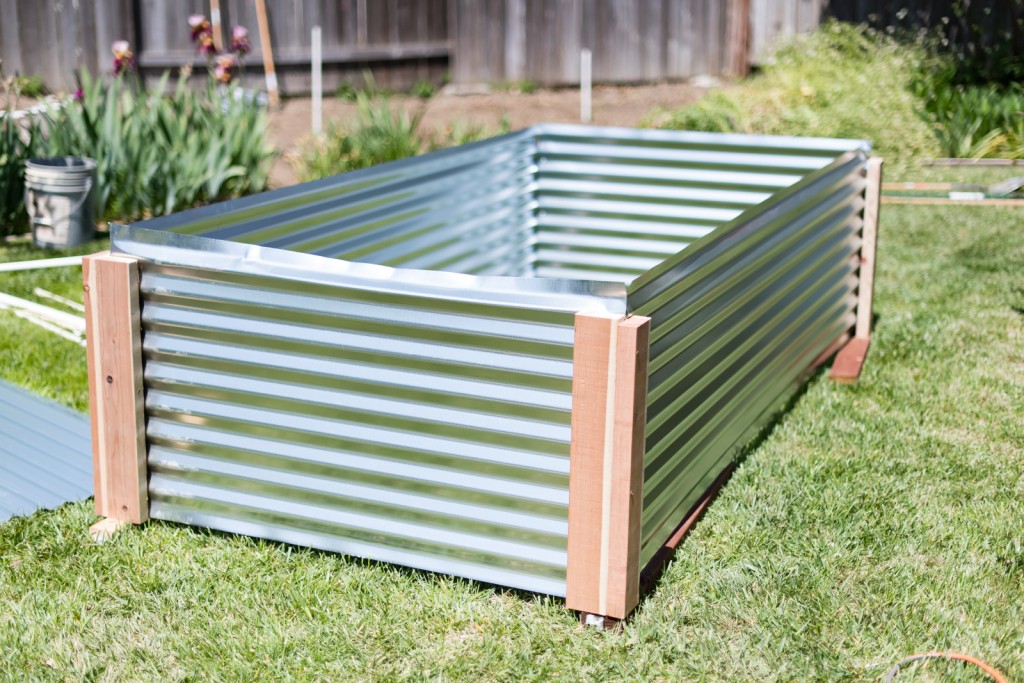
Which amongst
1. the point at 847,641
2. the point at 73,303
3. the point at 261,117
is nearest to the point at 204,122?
the point at 261,117

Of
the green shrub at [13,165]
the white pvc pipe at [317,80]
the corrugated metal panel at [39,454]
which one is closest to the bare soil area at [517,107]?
the white pvc pipe at [317,80]

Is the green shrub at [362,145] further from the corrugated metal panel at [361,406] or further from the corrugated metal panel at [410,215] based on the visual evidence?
the corrugated metal panel at [361,406]

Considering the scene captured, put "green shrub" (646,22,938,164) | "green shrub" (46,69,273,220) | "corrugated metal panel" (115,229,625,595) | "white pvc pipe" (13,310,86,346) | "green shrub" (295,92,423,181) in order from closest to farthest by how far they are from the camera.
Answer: "corrugated metal panel" (115,229,625,595), "white pvc pipe" (13,310,86,346), "green shrub" (46,69,273,220), "green shrub" (295,92,423,181), "green shrub" (646,22,938,164)

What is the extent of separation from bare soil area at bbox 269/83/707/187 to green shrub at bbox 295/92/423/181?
2840 mm

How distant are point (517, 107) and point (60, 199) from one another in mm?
6822

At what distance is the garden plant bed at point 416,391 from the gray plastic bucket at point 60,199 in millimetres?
3501

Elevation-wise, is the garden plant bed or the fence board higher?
the fence board

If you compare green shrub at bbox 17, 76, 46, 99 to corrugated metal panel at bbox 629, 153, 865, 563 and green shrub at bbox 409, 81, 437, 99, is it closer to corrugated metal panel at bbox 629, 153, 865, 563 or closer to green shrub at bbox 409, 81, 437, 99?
green shrub at bbox 409, 81, 437, 99

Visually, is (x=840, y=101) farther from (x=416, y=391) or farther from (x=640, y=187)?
(x=416, y=391)

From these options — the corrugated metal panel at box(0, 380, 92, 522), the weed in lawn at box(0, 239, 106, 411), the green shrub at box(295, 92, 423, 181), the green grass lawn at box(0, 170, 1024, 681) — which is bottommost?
the green grass lawn at box(0, 170, 1024, 681)

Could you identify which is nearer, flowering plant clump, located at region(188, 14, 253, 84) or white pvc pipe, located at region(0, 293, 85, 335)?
white pvc pipe, located at region(0, 293, 85, 335)

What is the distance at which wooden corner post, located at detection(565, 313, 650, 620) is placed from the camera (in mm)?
3096

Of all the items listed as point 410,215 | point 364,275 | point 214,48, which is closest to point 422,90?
point 214,48

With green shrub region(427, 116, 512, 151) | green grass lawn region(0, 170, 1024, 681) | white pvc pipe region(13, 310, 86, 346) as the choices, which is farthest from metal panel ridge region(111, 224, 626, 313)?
green shrub region(427, 116, 512, 151)
